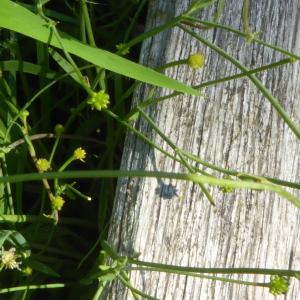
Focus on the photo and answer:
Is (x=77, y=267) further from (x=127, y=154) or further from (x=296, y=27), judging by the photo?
(x=296, y=27)

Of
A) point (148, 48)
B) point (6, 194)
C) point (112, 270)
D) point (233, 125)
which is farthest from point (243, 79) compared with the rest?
point (6, 194)

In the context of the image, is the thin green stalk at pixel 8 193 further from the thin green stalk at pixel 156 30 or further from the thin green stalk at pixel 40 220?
the thin green stalk at pixel 156 30

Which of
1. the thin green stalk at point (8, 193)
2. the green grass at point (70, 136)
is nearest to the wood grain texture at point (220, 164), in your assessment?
the green grass at point (70, 136)

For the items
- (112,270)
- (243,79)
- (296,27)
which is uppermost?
(296,27)

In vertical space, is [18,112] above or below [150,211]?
above

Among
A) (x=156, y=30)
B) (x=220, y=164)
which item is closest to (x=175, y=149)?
(x=220, y=164)

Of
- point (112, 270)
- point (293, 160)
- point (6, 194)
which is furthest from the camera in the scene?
point (6, 194)

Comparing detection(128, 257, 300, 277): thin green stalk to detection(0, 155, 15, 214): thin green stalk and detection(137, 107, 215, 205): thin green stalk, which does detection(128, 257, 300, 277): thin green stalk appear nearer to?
detection(137, 107, 215, 205): thin green stalk

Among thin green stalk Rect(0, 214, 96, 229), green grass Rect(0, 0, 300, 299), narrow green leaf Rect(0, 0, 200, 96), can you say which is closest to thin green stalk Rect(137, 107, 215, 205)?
green grass Rect(0, 0, 300, 299)

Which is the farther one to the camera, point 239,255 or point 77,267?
point 77,267
